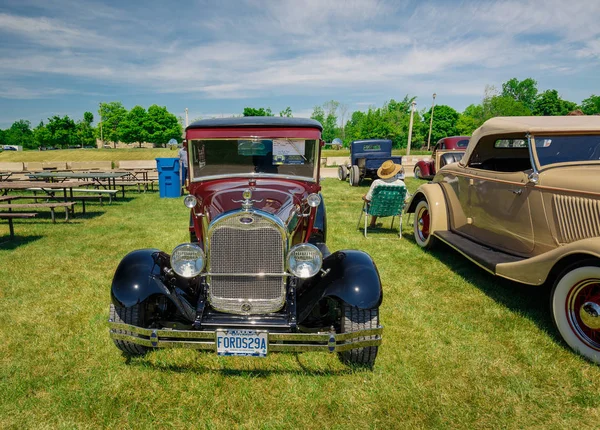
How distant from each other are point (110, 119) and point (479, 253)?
69473 mm

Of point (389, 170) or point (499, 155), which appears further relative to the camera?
point (389, 170)

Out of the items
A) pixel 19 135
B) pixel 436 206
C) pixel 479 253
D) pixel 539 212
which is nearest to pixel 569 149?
pixel 539 212

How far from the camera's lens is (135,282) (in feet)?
8.66

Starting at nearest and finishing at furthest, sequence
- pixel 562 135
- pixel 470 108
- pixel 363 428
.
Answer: pixel 363 428 < pixel 562 135 < pixel 470 108

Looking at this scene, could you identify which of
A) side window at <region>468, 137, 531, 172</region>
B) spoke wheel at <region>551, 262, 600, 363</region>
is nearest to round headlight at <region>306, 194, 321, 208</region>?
spoke wheel at <region>551, 262, 600, 363</region>

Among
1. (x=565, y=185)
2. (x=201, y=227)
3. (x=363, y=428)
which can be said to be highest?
(x=565, y=185)

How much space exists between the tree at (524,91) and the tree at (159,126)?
5647cm

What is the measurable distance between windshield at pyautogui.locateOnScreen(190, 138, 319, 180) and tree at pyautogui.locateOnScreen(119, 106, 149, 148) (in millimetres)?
57567

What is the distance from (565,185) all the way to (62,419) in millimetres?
4414

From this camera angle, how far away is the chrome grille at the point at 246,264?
8.55 feet

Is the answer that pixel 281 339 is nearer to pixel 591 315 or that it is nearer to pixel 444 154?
pixel 591 315

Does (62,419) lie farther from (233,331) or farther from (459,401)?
(459,401)

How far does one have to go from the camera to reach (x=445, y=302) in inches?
157

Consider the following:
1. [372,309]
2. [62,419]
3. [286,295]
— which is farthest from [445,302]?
[62,419]
